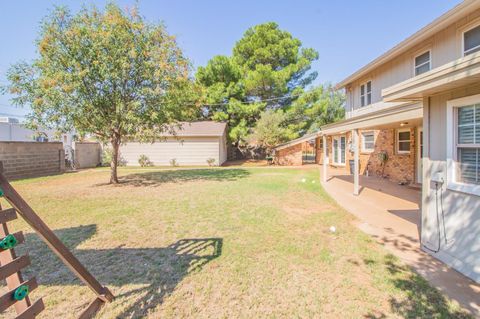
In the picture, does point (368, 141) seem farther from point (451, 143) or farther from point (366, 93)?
point (451, 143)

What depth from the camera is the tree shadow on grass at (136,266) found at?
3020 millimetres

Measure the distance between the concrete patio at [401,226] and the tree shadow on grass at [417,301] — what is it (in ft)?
0.51

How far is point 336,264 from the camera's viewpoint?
3.72 m

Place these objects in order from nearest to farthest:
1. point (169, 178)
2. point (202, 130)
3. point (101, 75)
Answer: point (101, 75)
point (169, 178)
point (202, 130)

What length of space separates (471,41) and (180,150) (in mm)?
18602

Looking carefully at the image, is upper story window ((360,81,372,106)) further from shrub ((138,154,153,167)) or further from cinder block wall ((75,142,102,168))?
cinder block wall ((75,142,102,168))

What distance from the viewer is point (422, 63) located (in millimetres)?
8625

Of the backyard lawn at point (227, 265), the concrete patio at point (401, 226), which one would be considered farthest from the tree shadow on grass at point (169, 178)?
the concrete patio at point (401, 226)

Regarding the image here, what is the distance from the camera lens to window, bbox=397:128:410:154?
10.2 m

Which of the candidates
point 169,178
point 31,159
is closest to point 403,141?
point 169,178

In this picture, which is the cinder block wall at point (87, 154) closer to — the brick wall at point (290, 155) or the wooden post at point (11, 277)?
the brick wall at point (290, 155)

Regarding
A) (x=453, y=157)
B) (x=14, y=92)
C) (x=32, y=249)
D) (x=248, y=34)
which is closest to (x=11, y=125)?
(x=14, y=92)

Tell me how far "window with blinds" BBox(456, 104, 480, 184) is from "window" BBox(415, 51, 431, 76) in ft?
20.4

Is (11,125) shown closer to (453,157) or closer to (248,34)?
(248,34)
